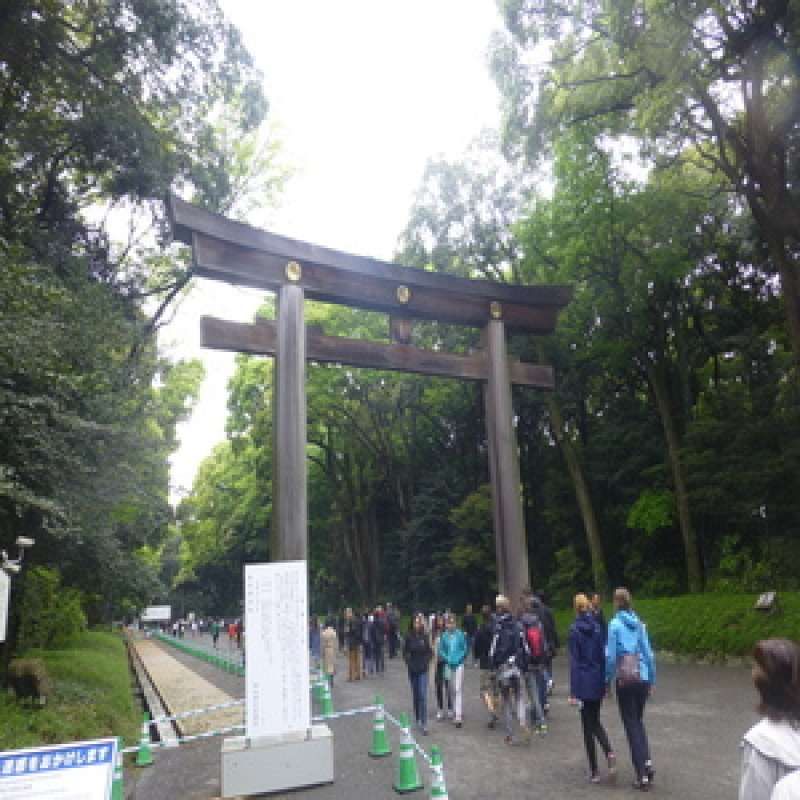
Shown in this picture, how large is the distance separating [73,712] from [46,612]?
8883mm

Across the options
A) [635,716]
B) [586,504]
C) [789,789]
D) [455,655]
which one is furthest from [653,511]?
[789,789]

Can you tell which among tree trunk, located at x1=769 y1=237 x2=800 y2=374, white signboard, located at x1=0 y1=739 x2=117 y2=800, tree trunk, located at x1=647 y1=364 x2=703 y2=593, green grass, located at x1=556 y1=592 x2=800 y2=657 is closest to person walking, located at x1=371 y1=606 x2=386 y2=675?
green grass, located at x1=556 y1=592 x2=800 y2=657

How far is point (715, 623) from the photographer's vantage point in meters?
14.4

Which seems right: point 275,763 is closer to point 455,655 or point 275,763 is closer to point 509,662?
point 509,662

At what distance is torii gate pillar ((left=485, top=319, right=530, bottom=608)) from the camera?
10.7 metres

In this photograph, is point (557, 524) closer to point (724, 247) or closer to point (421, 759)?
point (724, 247)

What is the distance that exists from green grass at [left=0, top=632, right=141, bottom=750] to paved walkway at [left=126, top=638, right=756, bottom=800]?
5.04ft

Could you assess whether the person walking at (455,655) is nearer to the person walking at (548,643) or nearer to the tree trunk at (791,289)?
the person walking at (548,643)

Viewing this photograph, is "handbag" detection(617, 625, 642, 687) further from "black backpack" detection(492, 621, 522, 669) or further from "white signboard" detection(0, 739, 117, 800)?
"white signboard" detection(0, 739, 117, 800)

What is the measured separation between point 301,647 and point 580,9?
13.4 m

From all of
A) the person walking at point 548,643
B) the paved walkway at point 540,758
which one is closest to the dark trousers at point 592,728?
the paved walkway at point 540,758

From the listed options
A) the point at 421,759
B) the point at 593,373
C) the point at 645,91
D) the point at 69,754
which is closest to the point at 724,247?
the point at 593,373

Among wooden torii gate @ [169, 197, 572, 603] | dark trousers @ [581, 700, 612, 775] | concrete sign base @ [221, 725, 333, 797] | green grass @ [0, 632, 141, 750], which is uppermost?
wooden torii gate @ [169, 197, 572, 603]

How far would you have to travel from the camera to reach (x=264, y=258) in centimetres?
958
